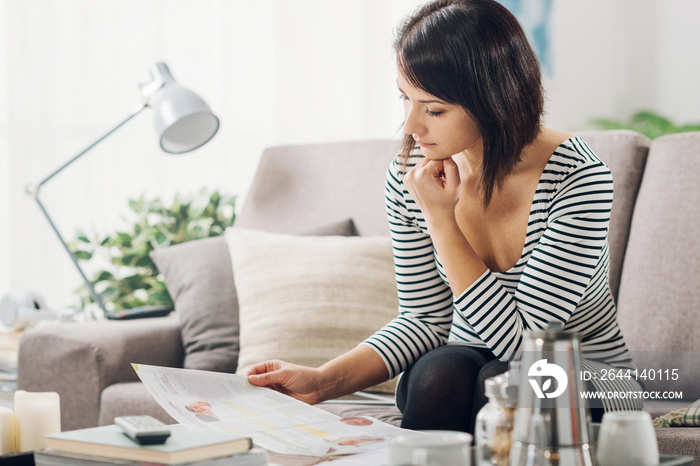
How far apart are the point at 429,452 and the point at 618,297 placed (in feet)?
3.47

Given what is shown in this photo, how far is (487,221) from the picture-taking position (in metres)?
1.32

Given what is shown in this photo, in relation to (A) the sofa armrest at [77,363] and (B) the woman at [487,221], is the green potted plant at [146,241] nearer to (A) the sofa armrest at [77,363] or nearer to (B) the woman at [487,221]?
(A) the sofa armrest at [77,363]

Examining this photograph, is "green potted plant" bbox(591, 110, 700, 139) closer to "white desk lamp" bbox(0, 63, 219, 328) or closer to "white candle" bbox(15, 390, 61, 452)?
"white desk lamp" bbox(0, 63, 219, 328)

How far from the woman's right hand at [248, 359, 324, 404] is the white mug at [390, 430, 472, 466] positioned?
47 centimetres

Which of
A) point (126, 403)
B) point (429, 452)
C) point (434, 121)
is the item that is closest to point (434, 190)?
point (434, 121)

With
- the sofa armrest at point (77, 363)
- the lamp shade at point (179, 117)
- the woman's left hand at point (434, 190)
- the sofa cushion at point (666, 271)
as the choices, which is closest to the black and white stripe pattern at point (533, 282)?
the woman's left hand at point (434, 190)

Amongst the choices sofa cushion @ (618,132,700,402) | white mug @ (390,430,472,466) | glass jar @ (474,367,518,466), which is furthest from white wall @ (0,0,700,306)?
white mug @ (390,430,472,466)

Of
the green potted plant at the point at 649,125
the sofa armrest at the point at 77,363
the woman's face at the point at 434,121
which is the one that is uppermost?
the woman's face at the point at 434,121

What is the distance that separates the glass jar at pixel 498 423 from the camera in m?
0.77

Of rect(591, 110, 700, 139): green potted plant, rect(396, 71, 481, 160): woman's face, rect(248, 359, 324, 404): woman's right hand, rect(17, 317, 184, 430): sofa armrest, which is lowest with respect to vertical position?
rect(17, 317, 184, 430): sofa armrest

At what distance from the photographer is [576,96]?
14.5ft

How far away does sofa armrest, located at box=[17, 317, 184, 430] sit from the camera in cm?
167

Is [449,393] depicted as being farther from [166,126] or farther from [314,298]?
[166,126]

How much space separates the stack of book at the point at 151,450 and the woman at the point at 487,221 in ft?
1.00
